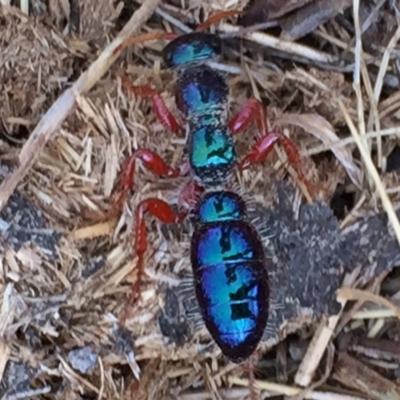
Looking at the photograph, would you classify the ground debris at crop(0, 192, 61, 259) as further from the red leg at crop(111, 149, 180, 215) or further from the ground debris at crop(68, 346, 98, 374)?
the ground debris at crop(68, 346, 98, 374)

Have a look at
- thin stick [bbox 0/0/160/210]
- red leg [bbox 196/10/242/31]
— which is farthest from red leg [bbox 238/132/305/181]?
thin stick [bbox 0/0/160/210]

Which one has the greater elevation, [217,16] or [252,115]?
[217,16]

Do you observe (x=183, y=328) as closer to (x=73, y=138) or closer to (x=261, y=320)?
(x=261, y=320)

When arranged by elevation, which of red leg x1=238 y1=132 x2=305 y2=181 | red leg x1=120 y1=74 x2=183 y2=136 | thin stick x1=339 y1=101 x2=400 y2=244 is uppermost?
red leg x1=120 y1=74 x2=183 y2=136

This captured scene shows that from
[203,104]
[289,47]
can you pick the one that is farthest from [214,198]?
[289,47]

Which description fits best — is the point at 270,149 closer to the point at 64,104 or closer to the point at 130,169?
the point at 130,169

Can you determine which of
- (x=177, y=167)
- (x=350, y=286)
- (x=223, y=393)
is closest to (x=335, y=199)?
(x=350, y=286)

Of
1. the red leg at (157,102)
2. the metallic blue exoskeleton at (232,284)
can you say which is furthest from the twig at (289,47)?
the metallic blue exoskeleton at (232,284)
